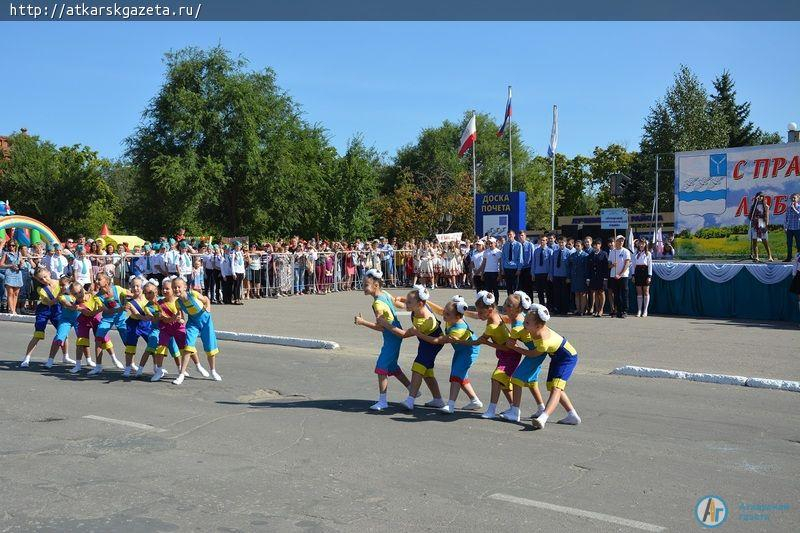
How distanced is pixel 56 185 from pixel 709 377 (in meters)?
59.2

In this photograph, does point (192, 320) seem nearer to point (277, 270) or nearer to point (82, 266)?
point (82, 266)

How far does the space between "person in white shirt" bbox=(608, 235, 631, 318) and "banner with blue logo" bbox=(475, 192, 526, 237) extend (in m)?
10.7

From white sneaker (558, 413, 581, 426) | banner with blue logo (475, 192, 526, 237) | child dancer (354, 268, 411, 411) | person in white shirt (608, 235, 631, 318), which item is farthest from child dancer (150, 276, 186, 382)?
→ banner with blue logo (475, 192, 526, 237)

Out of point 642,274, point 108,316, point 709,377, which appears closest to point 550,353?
point 709,377

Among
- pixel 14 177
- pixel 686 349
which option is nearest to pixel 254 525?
pixel 686 349

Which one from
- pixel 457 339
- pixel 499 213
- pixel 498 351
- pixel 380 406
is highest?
pixel 499 213

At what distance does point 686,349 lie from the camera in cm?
1461

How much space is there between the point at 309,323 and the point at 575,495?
13.6 metres

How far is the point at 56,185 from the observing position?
201 feet

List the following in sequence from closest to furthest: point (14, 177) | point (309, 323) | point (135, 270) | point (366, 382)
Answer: point (366, 382), point (309, 323), point (135, 270), point (14, 177)

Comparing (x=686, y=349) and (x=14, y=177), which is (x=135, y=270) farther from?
(x=14, y=177)

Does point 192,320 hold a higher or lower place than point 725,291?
lower

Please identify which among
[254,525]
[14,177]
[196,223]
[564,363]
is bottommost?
[254,525]

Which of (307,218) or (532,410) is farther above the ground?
(307,218)
